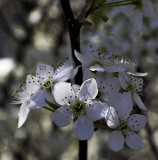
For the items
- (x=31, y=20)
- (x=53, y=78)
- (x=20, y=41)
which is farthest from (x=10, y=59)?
(x=53, y=78)

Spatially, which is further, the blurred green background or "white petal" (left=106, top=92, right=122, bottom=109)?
the blurred green background

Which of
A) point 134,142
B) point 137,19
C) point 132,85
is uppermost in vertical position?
point 137,19

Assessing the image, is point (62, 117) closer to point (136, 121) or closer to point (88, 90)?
point (88, 90)

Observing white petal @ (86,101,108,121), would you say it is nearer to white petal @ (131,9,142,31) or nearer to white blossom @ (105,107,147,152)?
white blossom @ (105,107,147,152)

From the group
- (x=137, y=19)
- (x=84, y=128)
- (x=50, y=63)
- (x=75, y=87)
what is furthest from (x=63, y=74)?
(x=50, y=63)

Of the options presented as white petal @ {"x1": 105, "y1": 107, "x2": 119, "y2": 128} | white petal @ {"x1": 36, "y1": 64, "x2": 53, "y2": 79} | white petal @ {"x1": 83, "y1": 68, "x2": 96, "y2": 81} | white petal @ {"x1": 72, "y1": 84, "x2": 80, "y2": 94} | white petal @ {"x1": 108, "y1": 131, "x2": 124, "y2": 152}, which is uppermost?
white petal @ {"x1": 83, "y1": 68, "x2": 96, "y2": 81}

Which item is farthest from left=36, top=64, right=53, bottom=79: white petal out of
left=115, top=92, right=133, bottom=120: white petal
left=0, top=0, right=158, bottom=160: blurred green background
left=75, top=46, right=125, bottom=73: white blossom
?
left=0, top=0, right=158, bottom=160: blurred green background
